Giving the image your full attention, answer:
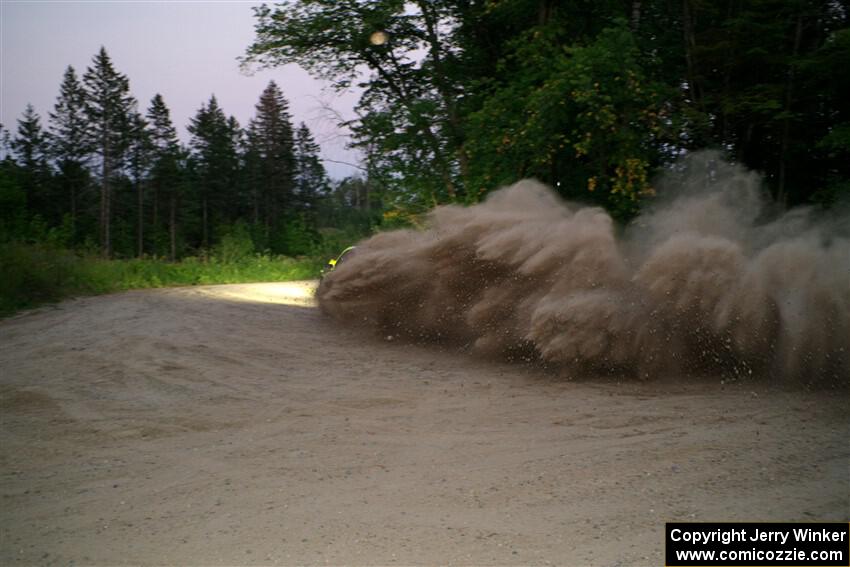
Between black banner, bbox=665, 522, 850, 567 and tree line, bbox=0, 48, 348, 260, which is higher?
tree line, bbox=0, 48, 348, 260

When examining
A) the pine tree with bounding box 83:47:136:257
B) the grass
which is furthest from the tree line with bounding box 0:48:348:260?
the grass

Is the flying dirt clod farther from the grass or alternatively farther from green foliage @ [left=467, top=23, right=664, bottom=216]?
the grass

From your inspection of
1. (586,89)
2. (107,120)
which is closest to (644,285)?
(586,89)

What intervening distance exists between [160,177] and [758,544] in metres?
80.2

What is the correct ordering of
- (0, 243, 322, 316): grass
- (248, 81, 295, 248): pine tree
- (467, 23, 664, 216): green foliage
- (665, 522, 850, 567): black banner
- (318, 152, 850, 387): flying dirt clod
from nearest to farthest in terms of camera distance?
(665, 522, 850, 567): black banner
(318, 152, 850, 387): flying dirt clod
(467, 23, 664, 216): green foliage
(0, 243, 322, 316): grass
(248, 81, 295, 248): pine tree

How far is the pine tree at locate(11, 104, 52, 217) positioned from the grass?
52115 mm

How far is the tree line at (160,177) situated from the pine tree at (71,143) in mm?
103

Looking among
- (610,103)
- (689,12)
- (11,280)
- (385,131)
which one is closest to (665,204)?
(610,103)

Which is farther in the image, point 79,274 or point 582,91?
point 79,274

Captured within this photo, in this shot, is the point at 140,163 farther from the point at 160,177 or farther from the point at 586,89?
the point at 586,89

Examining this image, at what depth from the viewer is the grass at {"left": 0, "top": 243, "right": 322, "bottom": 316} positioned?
14602mm

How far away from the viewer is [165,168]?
251ft

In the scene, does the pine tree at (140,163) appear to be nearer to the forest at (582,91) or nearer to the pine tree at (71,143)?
the pine tree at (71,143)

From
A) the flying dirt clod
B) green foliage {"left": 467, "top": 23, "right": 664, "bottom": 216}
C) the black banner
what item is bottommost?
the black banner
